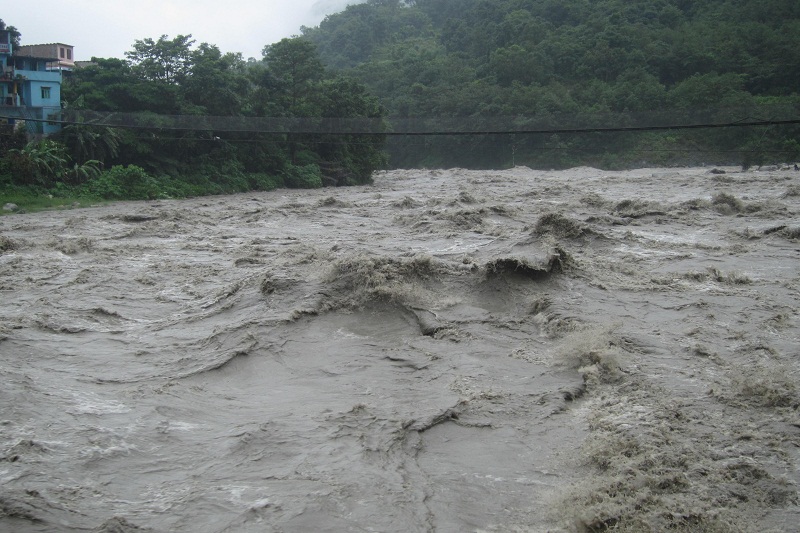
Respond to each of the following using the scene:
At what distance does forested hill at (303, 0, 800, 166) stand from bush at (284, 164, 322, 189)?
12605 millimetres

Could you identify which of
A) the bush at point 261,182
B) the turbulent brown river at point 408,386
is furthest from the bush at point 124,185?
the turbulent brown river at point 408,386

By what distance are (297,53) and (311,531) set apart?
34.7 meters

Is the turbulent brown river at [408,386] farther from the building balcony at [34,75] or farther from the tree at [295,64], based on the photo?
the tree at [295,64]

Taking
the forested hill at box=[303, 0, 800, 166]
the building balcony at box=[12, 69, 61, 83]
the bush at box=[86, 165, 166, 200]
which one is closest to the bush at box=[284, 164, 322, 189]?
the bush at box=[86, 165, 166, 200]

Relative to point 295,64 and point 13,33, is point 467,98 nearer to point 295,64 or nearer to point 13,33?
point 295,64

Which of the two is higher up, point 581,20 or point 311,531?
point 581,20

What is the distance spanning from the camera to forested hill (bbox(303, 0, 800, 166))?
40531 mm

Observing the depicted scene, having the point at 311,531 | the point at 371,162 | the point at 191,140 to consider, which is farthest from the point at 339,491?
the point at 371,162

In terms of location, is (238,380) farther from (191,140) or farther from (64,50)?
(64,50)

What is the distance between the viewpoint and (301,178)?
34.3 metres

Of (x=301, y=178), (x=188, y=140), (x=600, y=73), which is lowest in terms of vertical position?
(x=301, y=178)

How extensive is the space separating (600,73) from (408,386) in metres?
51.8

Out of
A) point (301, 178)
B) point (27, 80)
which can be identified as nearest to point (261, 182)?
point (301, 178)

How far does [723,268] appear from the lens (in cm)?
1249
